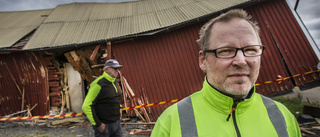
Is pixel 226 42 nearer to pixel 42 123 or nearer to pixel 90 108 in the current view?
pixel 90 108

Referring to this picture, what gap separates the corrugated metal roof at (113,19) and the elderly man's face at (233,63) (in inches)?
251

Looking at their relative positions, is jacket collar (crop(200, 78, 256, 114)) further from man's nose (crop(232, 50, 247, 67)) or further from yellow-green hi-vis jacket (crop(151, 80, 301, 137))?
man's nose (crop(232, 50, 247, 67))

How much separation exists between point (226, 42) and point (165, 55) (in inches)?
251

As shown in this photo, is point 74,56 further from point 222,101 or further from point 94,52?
point 222,101

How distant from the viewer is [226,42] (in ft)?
3.88

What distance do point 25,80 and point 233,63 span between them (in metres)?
10.9

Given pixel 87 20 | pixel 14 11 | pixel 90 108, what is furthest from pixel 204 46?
pixel 14 11

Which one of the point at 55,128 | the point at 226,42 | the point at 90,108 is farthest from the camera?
the point at 55,128

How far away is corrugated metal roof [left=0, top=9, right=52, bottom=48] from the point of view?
945cm

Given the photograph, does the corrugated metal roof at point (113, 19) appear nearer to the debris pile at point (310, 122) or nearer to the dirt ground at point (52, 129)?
the dirt ground at point (52, 129)

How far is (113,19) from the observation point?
402 inches

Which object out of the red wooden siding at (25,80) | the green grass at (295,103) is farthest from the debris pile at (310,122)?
the red wooden siding at (25,80)

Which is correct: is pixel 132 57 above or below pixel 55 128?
above

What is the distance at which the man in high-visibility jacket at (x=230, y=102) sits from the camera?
44.8 inches
